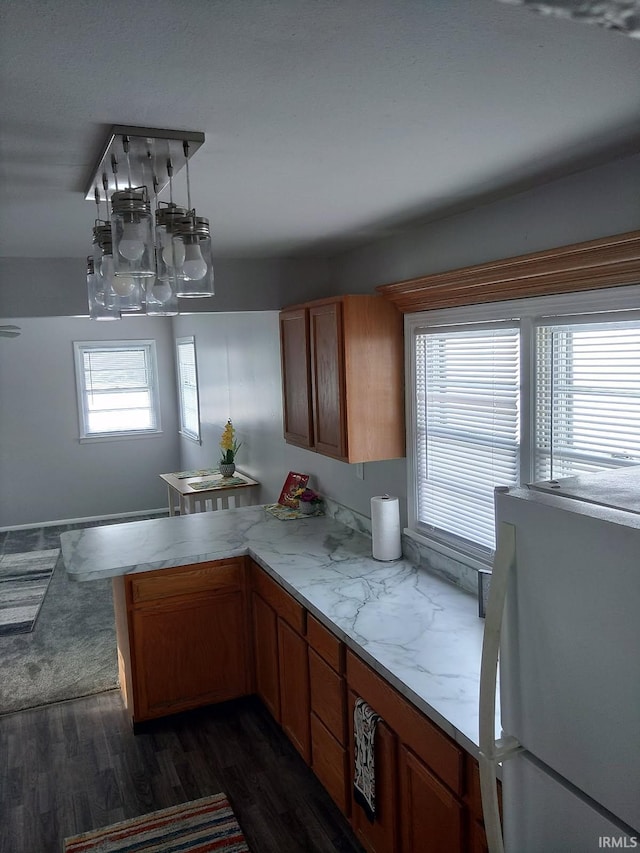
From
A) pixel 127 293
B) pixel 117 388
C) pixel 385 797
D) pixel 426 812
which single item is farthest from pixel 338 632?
pixel 117 388

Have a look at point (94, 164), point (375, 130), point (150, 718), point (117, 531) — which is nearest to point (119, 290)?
point (94, 164)

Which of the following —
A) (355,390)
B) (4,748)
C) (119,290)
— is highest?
(119,290)

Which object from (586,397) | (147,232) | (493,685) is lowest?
(493,685)

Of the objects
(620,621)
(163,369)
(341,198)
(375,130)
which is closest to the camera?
(620,621)

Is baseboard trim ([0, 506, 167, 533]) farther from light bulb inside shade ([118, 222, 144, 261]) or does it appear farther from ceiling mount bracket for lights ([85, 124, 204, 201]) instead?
light bulb inside shade ([118, 222, 144, 261])

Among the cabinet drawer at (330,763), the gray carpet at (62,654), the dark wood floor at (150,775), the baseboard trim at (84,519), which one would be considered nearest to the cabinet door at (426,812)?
the cabinet drawer at (330,763)

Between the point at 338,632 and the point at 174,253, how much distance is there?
148 cm

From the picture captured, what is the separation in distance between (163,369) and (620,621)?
7563 mm

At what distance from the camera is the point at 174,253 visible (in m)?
1.90

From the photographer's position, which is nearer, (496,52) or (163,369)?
(496,52)

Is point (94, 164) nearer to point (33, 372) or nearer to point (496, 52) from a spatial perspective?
point (496, 52)

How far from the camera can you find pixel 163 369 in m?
8.17

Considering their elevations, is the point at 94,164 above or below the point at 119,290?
above

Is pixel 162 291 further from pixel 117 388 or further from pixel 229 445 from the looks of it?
pixel 117 388
